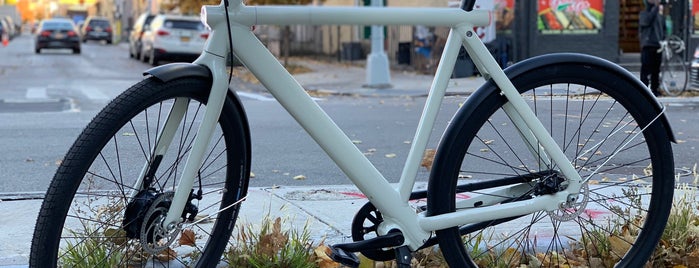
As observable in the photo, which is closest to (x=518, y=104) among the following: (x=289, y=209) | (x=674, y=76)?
(x=289, y=209)

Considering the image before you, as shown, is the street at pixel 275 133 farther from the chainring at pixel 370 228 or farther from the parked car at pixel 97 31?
the parked car at pixel 97 31

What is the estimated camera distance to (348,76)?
21.3 meters

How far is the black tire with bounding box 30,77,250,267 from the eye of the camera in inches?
106

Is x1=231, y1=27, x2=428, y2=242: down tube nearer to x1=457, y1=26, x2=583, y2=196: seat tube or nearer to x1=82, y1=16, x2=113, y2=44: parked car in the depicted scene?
x1=457, y1=26, x2=583, y2=196: seat tube

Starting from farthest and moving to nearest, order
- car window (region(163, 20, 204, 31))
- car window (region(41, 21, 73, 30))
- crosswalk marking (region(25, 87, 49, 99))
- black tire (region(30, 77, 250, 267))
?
car window (region(41, 21, 73, 30)) → car window (region(163, 20, 204, 31)) → crosswalk marking (region(25, 87, 49, 99)) → black tire (region(30, 77, 250, 267))

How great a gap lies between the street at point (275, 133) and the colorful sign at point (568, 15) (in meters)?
4.93

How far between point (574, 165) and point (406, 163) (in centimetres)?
66

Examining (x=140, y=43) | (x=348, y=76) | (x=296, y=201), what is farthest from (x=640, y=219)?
(x=140, y=43)

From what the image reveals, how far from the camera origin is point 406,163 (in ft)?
10.7

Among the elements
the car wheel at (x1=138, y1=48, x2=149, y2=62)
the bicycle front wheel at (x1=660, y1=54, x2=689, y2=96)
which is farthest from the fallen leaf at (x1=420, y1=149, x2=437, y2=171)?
the car wheel at (x1=138, y1=48, x2=149, y2=62)

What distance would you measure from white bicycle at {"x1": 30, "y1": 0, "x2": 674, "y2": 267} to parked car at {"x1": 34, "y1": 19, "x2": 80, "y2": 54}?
34769 millimetres

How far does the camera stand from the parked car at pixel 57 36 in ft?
119

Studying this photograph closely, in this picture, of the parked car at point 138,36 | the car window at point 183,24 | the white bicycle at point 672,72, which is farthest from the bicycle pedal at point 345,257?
the parked car at point 138,36

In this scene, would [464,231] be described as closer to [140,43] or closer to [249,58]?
[249,58]
